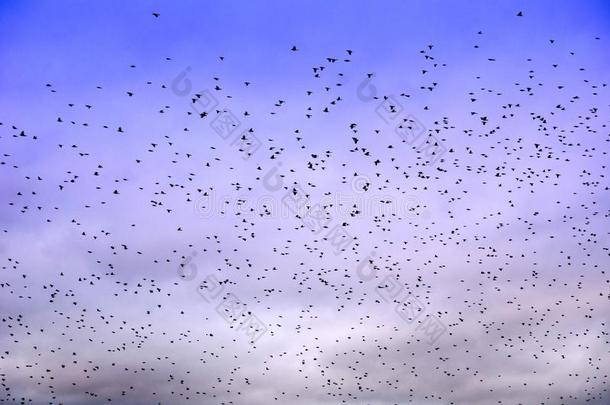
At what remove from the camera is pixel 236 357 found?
62594 mm

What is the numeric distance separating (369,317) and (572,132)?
2642 centimetres

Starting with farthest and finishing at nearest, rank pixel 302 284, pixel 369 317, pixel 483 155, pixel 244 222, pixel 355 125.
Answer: pixel 369 317, pixel 302 284, pixel 244 222, pixel 483 155, pixel 355 125

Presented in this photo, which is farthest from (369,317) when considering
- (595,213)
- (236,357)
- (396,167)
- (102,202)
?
(102,202)

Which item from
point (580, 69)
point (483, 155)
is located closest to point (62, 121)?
point (483, 155)

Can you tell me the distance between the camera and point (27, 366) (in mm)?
56781

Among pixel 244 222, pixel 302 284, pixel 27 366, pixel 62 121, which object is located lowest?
pixel 27 366

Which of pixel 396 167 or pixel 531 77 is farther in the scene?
pixel 396 167

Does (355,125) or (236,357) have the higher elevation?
(355,125)

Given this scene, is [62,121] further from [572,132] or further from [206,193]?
[572,132]

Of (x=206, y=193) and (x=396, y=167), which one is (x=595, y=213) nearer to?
(x=396, y=167)

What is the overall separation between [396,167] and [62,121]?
25.1m

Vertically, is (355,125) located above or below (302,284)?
above

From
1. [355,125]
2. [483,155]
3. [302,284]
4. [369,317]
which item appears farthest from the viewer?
[369,317]

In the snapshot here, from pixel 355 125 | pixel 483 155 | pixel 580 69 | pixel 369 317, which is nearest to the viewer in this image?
pixel 580 69
